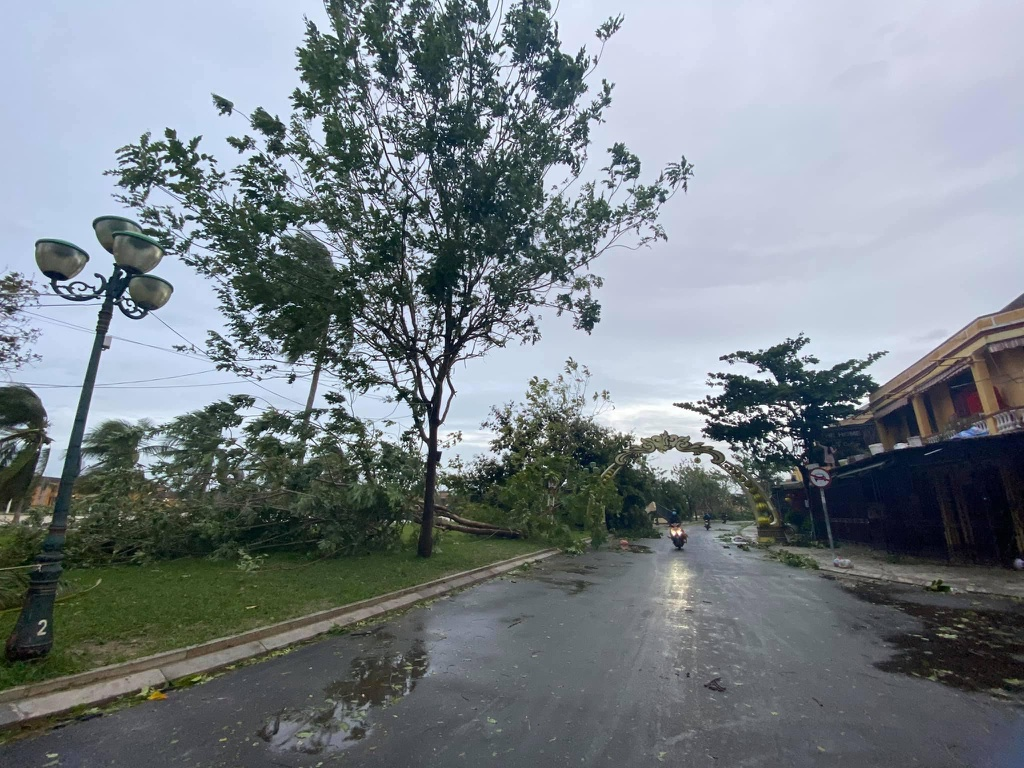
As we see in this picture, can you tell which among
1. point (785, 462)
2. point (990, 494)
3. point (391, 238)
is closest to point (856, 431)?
point (785, 462)

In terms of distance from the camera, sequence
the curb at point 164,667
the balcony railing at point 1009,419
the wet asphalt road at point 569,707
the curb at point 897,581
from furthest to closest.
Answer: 1. the balcony railing at point 1009,419
2. the curb at point 897,581
3. the curb at point 164,667
4. the wet asphalt road at point 569,707

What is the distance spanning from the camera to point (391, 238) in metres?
11.6

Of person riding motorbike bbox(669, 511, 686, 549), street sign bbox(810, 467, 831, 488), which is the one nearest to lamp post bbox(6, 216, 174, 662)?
street sign bbox(810, 467, 831, 488)

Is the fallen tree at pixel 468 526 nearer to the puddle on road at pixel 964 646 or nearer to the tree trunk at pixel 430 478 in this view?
the tree trunk at pixel 430 478

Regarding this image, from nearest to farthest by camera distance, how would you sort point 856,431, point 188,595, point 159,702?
point 159,702, point 188,595, point 856,431

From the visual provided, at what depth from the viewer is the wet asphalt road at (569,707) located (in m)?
3.83

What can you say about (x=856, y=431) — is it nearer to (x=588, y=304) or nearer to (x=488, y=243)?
(x=588, y=304)

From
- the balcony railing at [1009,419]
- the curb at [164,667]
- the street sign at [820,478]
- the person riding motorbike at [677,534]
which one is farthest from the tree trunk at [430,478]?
the balcony railing at [1009,419]

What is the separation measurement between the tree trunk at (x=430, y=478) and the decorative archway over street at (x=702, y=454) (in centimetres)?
1464

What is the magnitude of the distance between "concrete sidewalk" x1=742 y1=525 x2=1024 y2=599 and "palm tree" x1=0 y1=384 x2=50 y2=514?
1747 centimetres

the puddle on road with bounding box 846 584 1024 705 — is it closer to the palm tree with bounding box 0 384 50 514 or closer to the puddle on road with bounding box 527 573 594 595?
the puddle on road with bounding box 527 573 594 595

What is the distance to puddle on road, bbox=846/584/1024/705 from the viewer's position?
525 cm

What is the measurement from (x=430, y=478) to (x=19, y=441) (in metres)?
8.15

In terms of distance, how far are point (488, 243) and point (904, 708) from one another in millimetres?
10358
